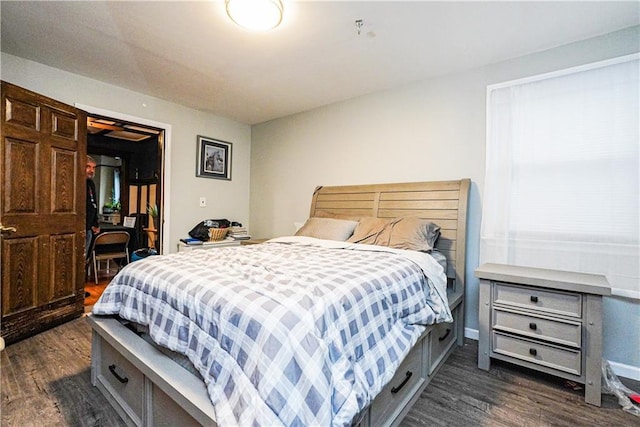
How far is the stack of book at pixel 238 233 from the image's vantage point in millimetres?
4027

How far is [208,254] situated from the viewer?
6.58 feet

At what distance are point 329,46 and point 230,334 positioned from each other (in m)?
2.17

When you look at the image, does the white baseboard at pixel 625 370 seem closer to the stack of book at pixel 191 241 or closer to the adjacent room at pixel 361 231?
the adjacent room at pixel 361 231

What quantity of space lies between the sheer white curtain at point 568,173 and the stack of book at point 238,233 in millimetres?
2928

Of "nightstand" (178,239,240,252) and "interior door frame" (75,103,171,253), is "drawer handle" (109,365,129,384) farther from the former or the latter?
"interior door frame" (75,103,171,253)

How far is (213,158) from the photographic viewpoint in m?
4.09

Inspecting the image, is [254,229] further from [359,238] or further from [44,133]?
[44,133]

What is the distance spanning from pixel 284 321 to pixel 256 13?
5.86 ft

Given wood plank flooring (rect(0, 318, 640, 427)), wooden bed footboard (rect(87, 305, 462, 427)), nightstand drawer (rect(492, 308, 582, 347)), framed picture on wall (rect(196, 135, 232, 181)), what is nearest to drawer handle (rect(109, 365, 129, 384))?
wooden bed footboard (rect(87, 305, 462, 427))

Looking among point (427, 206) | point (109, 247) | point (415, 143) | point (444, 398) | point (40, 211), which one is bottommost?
point (444, 398)

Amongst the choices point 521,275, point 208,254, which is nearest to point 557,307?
point 521,275

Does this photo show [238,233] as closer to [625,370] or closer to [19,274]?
[19,274]

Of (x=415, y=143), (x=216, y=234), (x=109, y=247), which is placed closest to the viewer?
(x=415, y=143)

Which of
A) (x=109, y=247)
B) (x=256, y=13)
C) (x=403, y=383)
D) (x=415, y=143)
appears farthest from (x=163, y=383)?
(x=109, y=247)
